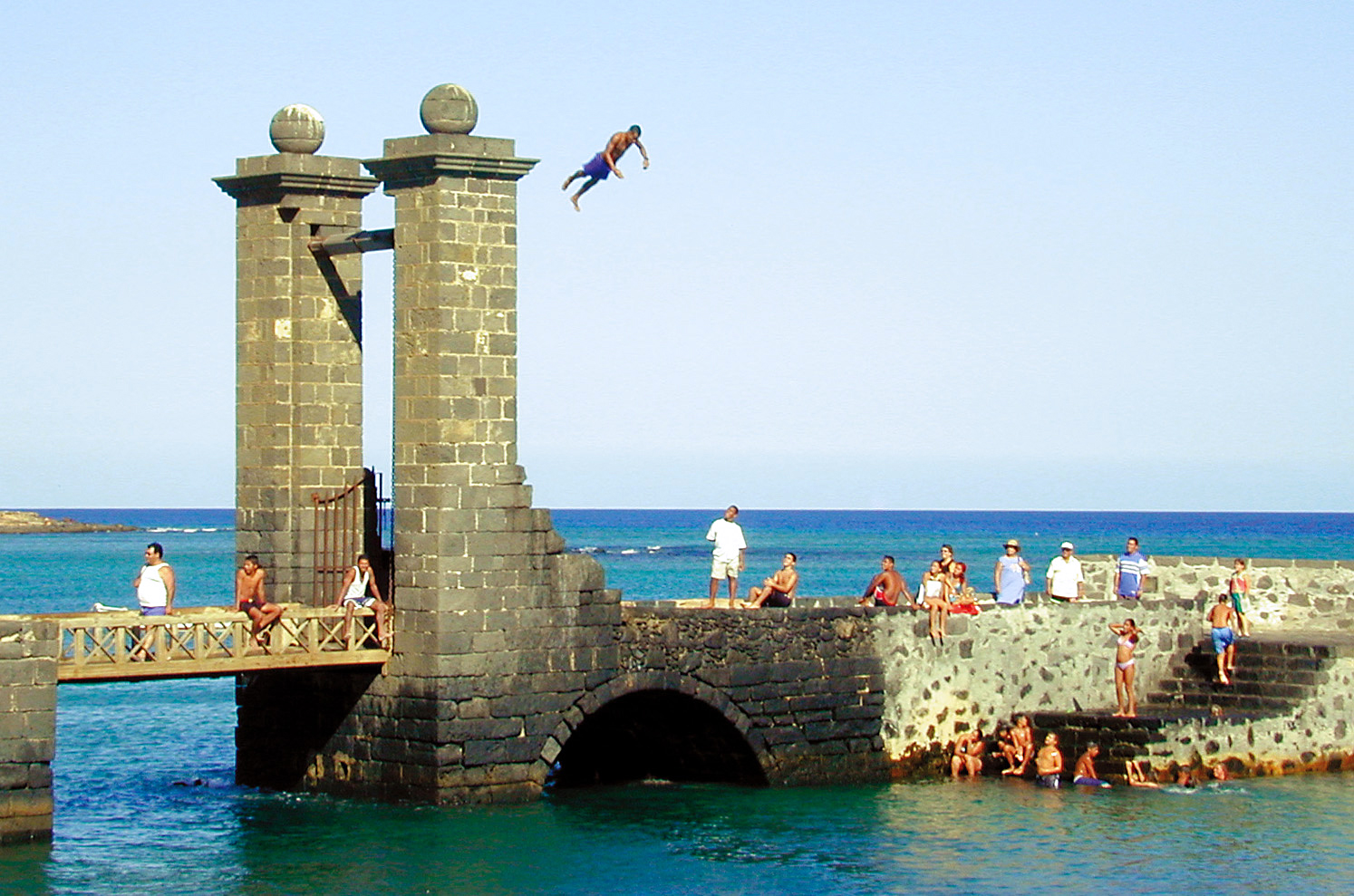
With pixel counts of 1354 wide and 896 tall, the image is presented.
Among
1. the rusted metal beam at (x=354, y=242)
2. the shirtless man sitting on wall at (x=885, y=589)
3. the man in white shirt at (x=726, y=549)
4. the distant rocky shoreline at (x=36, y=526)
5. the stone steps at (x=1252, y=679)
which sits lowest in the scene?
the stone steps at (x=1252, y=679)

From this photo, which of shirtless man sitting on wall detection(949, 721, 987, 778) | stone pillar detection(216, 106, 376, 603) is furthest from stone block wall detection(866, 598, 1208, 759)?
stone pillar detection(216, 106, 376, 603)

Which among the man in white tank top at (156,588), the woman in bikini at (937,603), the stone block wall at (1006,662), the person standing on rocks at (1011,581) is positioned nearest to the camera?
the man in white tank top at (156,588)

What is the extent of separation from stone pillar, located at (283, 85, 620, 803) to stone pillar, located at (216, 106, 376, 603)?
1620 millimetres

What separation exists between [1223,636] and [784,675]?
6770mm

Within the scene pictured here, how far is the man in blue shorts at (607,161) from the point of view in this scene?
2594 cm

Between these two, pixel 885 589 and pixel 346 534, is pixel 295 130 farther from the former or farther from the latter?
pixel 885 589

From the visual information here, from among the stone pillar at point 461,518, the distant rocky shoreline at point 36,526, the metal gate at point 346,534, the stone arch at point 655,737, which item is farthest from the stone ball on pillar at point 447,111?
the distant rocky shoreline at point 36,526

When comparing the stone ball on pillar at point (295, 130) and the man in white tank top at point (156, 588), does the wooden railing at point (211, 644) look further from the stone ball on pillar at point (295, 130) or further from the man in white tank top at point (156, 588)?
the stone ball on pillar at point (295, 130)

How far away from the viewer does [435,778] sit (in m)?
25.8

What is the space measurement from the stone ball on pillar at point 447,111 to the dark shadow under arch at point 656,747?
679 centimetres

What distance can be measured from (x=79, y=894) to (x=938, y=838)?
9.14 metres

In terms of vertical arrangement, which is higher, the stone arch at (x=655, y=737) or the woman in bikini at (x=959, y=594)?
the woman in bikini at (x=959, y=594)

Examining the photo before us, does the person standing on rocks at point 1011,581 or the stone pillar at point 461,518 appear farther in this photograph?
the person standing on rocks at point 1011,581

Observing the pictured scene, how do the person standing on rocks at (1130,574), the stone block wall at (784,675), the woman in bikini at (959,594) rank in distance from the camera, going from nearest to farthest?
1. the stone block wall at (784,675)
2. the woman in bikini at (959,594)
3. the person standing on rocks at (1130,574)
